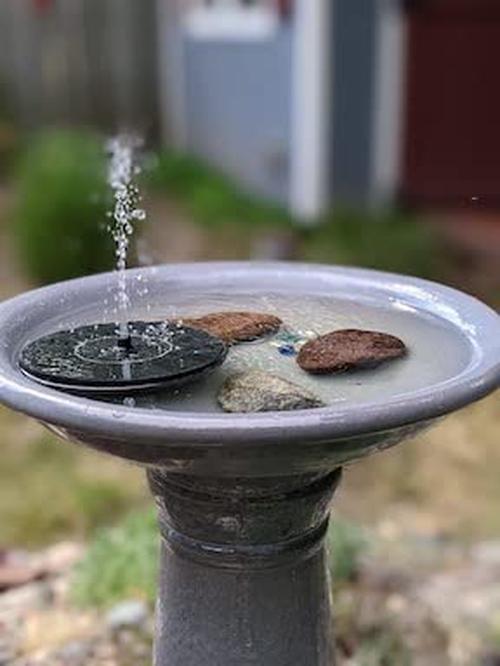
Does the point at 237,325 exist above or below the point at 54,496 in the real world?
above

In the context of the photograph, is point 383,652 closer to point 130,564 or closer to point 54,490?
point 130,564

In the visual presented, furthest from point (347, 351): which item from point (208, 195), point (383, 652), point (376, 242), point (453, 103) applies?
point (208, 195)

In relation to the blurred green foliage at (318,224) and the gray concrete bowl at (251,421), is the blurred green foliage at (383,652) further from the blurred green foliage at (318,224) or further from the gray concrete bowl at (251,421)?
the blurred green foliage at (318,224)

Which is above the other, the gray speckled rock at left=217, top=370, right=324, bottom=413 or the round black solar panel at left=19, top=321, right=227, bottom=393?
the round black solar panel at left=19, top=321, right=227, bottom=393

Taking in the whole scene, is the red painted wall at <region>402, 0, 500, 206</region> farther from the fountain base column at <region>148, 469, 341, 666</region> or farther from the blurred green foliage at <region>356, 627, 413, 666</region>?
the fountain base column at <region>148, 469, 341, 666</region>

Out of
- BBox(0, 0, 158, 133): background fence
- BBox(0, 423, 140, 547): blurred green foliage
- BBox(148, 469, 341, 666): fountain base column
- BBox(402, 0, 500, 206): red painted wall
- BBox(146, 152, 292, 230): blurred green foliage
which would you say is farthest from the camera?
BBox(0, 0, 158, 133): background fence

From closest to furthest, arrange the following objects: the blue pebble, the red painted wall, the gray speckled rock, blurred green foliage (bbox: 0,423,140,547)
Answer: the gray speckled rock < the blue pebble < blurred green foliage (bbox: 0,423,140,547) < the red painted wall

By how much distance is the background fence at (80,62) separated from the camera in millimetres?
9117

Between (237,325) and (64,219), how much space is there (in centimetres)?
401

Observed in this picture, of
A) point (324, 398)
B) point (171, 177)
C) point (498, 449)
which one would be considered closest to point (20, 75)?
point (171, 177)

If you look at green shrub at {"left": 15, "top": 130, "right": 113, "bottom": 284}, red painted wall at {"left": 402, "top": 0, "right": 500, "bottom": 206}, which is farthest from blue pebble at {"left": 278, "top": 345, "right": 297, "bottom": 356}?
red painted wall at {"left": 402, "top": 0, "right": 500, "bottom": 206}

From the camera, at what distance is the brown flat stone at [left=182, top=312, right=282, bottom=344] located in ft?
7.50

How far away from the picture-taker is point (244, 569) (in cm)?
216

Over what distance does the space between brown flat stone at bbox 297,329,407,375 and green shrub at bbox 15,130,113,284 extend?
381 centimetres
